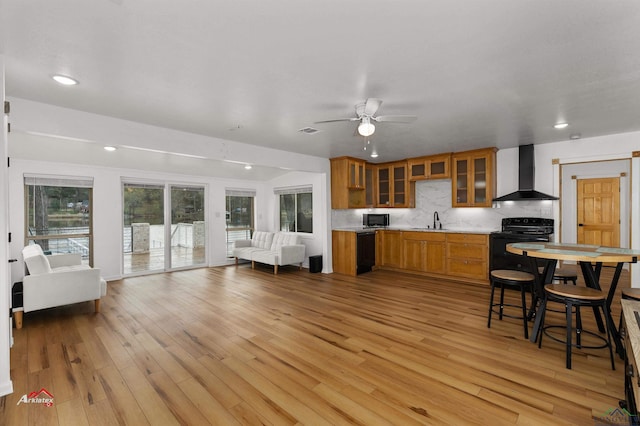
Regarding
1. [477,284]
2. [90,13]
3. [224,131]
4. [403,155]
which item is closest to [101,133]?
[224,131]

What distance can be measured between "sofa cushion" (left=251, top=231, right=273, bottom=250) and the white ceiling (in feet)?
13.2

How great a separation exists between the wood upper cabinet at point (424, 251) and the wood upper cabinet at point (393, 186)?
84cm

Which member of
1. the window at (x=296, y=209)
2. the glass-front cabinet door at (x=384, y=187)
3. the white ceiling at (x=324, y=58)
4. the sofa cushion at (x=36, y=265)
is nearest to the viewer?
the white ceiling at (x=324, y=58)

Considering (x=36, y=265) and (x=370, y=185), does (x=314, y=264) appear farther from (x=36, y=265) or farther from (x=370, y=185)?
(x=36, y=265)

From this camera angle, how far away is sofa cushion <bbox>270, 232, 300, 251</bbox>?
6.72m

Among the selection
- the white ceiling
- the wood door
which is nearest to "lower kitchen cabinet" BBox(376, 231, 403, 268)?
the white ceiling

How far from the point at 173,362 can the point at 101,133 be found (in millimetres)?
2629

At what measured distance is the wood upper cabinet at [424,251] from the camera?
227 inches

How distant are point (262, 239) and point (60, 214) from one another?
3900 mm

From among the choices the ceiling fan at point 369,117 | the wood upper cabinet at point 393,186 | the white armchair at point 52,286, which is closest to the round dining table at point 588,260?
the ceiling fan at point 369,117

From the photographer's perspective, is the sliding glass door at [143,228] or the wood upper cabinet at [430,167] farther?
the sliding glass door at [143,228]

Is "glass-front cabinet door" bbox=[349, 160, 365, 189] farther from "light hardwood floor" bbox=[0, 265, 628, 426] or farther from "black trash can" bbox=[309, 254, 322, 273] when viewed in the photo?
"light hardwood floor" bbox=[0, 265, 628, 426]

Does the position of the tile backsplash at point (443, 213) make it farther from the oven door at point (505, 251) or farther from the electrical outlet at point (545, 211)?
the oven door at point (505, 251)

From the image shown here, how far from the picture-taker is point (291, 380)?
7.66ft
